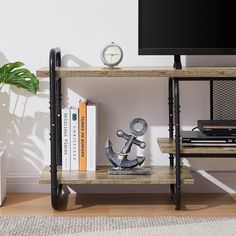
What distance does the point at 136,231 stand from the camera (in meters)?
Answer: 2.39

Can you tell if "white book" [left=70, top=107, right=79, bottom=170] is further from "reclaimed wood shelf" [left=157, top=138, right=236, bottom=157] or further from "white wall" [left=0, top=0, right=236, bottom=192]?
"reclaimed wood shelf" [left=157, top=138, right=236, bottom=157]

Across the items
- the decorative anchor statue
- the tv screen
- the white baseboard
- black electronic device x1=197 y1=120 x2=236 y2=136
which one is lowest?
the white baseboard

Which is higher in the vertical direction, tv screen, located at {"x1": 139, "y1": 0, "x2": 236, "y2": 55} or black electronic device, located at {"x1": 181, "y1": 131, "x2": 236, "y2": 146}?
tv screen, located at {"x1": 139, "y1": 0, "x2": 236, "y2": 55}

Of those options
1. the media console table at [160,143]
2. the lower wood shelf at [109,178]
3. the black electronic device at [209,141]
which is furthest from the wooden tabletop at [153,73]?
the lower wood shelf at [109,178]

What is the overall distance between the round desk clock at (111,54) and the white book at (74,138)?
27 cm

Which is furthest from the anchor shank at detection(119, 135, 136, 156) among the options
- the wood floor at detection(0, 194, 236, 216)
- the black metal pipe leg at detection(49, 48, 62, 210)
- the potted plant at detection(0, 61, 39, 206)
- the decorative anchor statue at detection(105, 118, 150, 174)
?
the potted plant at detection(0, 61, 39, 206)

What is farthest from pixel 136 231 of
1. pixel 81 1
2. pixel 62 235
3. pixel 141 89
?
pixel 81 1

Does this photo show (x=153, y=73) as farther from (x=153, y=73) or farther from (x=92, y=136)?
(x=92, y=136)

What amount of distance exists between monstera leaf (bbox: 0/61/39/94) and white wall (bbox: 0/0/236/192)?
19 cm

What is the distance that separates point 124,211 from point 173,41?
2.66ft

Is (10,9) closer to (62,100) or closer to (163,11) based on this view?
(62,100)

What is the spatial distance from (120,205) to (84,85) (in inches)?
24.6

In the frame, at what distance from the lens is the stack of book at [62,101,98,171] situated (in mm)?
2773

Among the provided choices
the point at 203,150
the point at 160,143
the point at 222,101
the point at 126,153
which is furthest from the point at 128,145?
the point at 222,101
